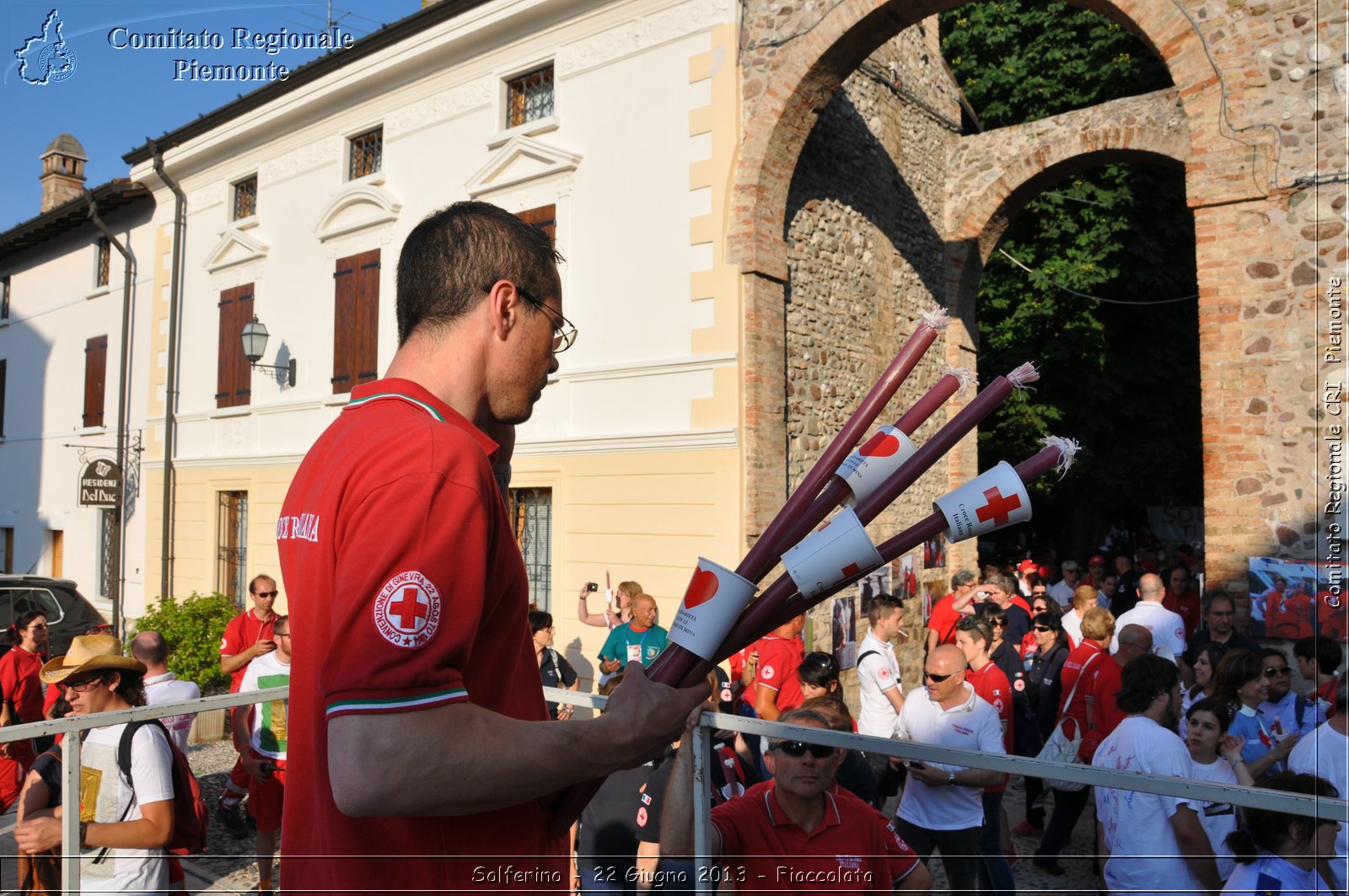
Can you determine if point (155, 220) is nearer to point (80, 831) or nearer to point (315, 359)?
point (315, 359)

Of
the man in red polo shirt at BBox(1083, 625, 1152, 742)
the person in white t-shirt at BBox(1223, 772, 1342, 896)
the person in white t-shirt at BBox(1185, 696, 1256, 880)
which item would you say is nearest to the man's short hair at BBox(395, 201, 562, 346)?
the person in white t-shirt at BBox(1223, 772, 1342, 896)

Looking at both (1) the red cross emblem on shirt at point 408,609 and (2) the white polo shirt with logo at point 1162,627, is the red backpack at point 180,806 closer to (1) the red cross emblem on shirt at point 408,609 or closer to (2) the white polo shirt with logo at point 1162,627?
(1) the red cross emblem on shirt at point 408,609

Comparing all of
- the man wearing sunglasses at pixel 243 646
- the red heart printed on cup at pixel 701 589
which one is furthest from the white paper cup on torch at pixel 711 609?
the man wearing sunglasses at pixel 243 646

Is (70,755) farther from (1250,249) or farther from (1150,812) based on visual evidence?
(1250,249)

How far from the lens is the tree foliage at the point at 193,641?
38.0ft

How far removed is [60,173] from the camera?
2325 centimetres

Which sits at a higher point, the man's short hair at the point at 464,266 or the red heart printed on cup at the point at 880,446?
the man's short hair at the point at 464,266

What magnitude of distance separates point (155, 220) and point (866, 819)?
1936 cm

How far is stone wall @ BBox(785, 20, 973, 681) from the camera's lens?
10883 mm

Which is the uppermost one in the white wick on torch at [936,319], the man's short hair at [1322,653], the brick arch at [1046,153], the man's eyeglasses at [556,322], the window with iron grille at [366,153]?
the window with iron grille at [366,153]

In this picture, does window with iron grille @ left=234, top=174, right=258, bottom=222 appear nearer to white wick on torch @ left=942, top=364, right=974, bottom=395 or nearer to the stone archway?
the stone archway

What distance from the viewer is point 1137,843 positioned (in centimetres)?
433

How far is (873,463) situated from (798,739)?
1.45 metres

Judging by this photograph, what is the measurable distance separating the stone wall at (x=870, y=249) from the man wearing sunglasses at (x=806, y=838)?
701 centimetres
